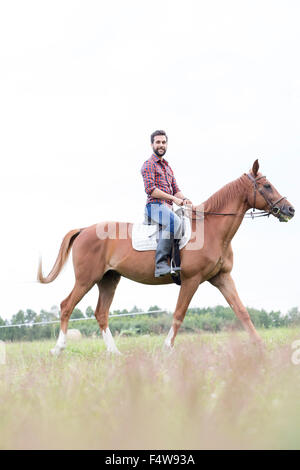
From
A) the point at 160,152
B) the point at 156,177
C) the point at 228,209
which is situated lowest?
the point at 228,209

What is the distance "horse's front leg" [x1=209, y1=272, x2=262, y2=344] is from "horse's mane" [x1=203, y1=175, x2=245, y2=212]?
95 cm

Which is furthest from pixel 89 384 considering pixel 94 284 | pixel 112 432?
pixel 94 284

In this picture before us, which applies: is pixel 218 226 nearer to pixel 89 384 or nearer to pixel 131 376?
pixel 89 384

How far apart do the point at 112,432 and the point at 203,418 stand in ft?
1.74

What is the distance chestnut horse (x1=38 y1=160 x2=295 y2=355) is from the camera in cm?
725

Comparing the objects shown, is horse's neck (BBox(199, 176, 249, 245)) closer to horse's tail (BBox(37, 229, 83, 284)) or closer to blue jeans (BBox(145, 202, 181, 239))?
blue jeans (BBox(145, 202, 181, 239))

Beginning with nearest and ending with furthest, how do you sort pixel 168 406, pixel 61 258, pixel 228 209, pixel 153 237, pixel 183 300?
pixel 168 406
pixel 183 300
pixel 228 209
pixel 153 237
pixel 61 258

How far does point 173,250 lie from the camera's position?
24.2ft

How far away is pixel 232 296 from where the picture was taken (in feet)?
24.6

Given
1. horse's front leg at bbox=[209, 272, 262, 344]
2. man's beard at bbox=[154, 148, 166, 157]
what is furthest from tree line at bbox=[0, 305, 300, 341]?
man's beard at bbox=[154, 148, 166, 157]

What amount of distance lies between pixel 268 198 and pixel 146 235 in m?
1.80

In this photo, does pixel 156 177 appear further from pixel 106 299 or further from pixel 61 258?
pixel 61 258

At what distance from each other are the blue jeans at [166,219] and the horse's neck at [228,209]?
502mm

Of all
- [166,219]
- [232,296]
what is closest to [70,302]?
[166,219]
